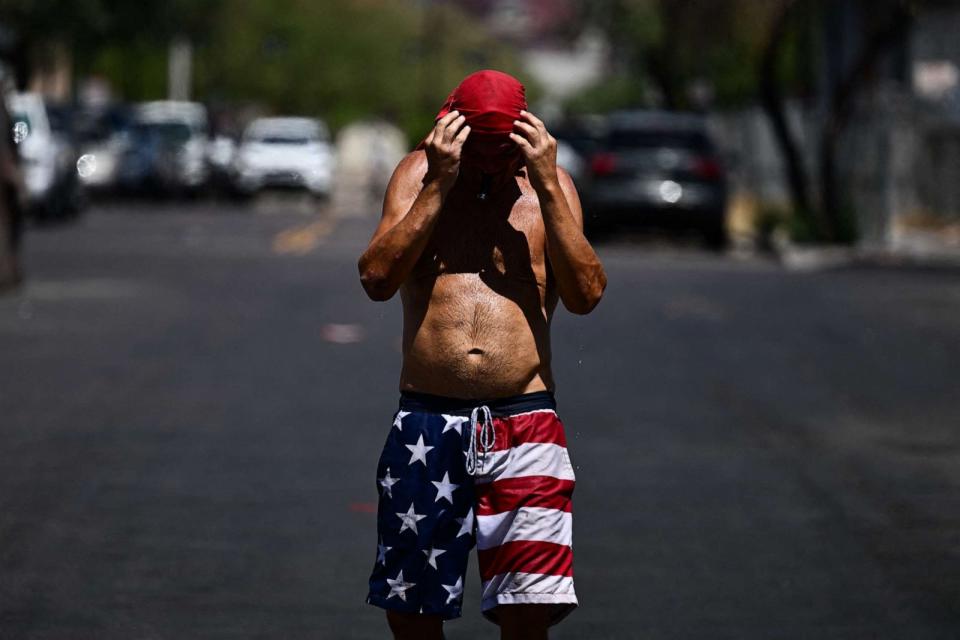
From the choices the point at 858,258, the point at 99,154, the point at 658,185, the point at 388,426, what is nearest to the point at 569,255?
the point at 388,426

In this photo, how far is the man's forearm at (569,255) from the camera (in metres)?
4.73

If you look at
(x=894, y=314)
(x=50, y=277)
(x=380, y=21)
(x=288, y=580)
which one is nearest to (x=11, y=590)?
(x=288, y=580)

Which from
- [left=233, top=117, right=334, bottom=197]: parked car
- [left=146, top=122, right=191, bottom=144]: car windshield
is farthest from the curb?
[left=233, top=117, right=334, bottom=197]: parked car

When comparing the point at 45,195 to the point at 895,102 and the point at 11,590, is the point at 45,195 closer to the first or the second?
the point at 895,102

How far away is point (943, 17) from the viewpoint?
35062 millimetres

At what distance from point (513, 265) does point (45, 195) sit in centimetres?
2755

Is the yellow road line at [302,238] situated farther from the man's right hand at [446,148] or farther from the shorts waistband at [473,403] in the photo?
the man's right hand at [446,148]

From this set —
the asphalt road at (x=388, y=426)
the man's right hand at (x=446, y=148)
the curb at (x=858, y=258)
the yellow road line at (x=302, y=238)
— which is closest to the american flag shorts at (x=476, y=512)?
the man's right hand at (x=446, y=148)

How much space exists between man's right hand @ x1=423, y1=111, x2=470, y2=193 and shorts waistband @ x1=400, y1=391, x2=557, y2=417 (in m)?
0.55

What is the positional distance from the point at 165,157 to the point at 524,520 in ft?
127

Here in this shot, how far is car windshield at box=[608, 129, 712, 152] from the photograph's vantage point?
92.3 feet

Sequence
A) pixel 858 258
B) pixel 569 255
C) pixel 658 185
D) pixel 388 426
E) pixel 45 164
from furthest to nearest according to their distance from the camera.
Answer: pixel 45 164 < pixel 658 185 < pixel 858 258 < pixel 388 426 < pixel 569 255

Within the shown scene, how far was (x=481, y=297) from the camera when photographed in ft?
16.2

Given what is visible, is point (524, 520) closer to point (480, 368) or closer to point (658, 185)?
point (480, 368)
